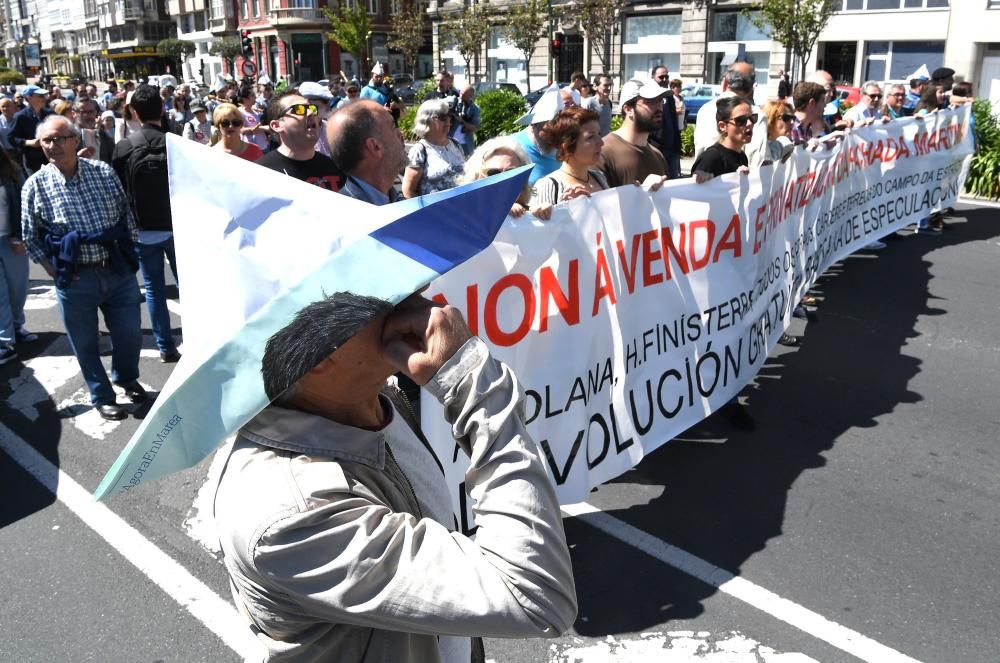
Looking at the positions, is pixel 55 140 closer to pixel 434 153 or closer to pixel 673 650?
pixel 434 153

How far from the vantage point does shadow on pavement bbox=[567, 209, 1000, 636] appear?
142 inches

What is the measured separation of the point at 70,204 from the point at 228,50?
72508 mm

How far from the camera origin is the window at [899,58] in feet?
108

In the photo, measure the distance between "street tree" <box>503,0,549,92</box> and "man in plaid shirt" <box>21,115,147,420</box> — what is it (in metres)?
36.7

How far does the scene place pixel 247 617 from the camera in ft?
4.50

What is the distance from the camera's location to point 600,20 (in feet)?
132

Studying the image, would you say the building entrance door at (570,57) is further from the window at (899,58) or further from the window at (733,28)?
the window at (899,58)

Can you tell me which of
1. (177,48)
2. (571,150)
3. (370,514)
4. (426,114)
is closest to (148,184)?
(426,114)

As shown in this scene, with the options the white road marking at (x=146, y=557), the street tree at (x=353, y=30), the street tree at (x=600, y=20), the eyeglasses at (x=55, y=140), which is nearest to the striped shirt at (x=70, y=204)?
the eyeglasses at (x=55, y=140)

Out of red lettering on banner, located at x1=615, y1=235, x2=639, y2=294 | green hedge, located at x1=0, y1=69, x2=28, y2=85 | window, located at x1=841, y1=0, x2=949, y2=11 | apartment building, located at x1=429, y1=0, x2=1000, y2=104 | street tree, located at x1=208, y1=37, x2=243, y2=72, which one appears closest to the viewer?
red lettering on banner, located at x1=615, y1=235, x2=639, y2=294

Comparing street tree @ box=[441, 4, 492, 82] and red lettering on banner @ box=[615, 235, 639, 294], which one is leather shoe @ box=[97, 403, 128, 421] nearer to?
red lettering on banner @ box=[615, 235, 639, 294]

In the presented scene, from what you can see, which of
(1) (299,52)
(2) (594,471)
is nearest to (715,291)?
(2) (594,471)

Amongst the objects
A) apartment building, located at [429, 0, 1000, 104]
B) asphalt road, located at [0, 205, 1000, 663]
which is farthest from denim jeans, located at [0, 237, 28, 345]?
apartment building, located at [429, 0, 1000, 104]

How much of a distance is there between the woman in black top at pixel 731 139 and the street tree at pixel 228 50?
7120 cm
